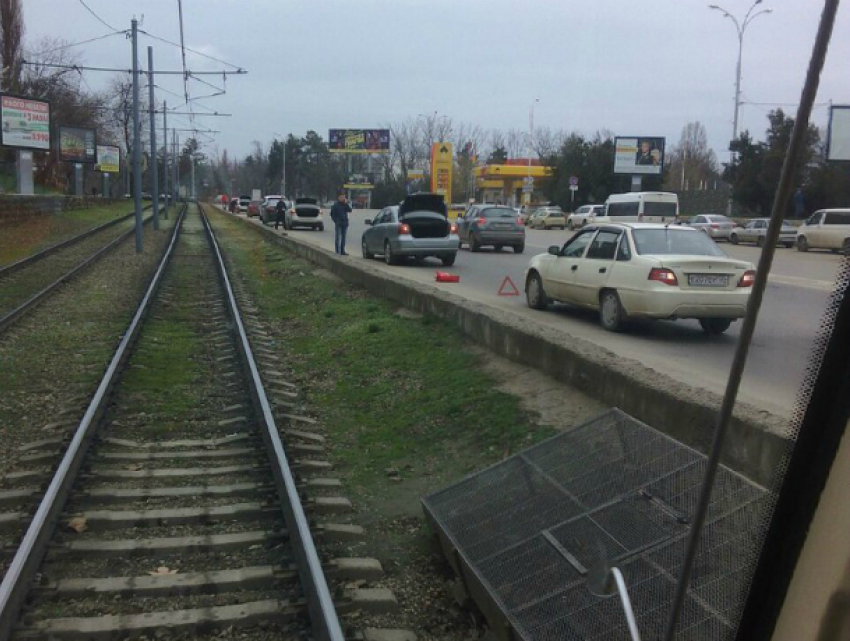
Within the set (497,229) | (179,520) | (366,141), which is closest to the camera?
(179,520)

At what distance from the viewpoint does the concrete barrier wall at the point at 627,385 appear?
4910 mm

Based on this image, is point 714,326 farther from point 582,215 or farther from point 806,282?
point 582,215

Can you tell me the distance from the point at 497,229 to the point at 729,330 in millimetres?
16861

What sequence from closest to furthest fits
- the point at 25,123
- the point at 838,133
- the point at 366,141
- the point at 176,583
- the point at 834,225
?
the point at 838,133 → the point at 834,225 → the point at 176,583 → the point at 25,123 → the point at 366,141

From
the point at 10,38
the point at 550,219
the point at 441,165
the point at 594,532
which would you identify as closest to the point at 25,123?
the point at 10,38

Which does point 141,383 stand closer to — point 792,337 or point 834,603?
point 792,337

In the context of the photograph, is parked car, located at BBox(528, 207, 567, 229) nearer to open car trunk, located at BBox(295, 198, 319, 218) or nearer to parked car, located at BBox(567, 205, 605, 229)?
parked car, located at BBox(567, 205, 605, 229)

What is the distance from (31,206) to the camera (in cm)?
3866

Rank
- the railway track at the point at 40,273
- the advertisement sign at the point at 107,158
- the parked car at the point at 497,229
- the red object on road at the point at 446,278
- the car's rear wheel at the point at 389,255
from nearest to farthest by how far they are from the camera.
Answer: the railway track at the point at 40,273 < the red object on road at the point at 446,278 < the car's rear wheel at the point at 389,255 < the parked car at the point at 497,229 < the advertisement sign at the point at 107,158

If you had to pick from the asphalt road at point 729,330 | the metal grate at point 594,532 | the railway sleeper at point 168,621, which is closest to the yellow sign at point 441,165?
the asphalt road at point 729,330

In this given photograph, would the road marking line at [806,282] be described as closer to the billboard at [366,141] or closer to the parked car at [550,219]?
the parked car at [550,219]

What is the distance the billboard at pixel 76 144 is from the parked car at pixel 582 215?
118 ft

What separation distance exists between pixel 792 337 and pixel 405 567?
2.60 meters

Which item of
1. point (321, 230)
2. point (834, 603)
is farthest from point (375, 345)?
point (321, 230)
